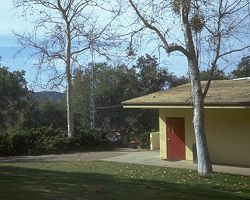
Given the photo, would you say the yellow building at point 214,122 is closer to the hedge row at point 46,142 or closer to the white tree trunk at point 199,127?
the white tree trunk at point 199,127

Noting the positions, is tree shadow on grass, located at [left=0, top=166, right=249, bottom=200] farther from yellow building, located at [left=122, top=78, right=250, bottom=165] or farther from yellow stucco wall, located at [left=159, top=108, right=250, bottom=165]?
yellow stucco wall, located at [left=159, top=108, right=250, bottom=165]

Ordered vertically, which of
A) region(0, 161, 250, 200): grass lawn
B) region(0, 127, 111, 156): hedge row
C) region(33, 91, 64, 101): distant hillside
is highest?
region(33, 91, 64, 101): distant hillside

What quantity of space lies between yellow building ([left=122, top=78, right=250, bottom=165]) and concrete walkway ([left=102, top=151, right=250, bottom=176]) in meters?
0.90

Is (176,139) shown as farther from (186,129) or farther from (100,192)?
(100,192)

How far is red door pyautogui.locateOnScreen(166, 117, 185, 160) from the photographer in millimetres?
26188

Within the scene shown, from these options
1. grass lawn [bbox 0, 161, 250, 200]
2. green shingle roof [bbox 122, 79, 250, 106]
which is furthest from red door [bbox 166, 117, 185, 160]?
grass lawn [bbox 0, 161, 250, 200]

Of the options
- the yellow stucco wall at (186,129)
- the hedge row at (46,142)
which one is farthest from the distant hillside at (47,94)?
the yellow stucco wall at (186,129)

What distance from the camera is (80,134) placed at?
34.1 metres

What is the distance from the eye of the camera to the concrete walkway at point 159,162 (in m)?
21.3

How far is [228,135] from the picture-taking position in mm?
23750

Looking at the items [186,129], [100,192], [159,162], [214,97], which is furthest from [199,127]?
[100,192]

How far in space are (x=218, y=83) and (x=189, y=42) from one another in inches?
404

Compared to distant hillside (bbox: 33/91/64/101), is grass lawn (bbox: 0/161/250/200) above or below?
below

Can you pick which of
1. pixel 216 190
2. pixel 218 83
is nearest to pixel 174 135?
pixel 218 83
